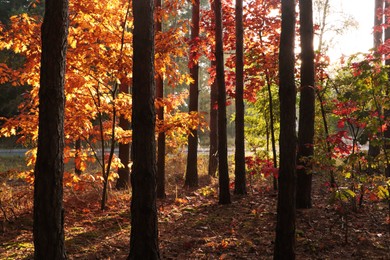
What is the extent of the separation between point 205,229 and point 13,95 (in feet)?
80.7

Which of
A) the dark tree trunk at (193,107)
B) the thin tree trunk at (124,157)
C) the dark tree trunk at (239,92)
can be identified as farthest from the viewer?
the dark tree trunk at (193,107)

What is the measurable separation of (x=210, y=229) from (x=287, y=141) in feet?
10.8

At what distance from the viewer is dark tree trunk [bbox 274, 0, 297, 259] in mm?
4918

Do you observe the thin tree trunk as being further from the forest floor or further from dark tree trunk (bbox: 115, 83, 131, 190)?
the forest floor

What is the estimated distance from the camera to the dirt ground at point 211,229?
6129 millimetres

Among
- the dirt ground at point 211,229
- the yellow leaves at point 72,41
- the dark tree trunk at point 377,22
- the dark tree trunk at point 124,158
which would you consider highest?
the dark tree trunk at point 377,22

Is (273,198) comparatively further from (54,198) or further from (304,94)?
(54,198)

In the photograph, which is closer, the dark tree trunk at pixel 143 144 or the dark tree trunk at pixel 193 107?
the dark tree trunk at pixel 143 144

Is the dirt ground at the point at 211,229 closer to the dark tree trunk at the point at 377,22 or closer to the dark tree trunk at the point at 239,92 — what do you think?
the dark tree trunk at the point at 239,92

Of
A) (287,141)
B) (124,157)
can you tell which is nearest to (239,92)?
(124,157)

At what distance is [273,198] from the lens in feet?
32.9

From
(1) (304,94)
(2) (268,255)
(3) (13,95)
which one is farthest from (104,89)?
(3) (13,95)

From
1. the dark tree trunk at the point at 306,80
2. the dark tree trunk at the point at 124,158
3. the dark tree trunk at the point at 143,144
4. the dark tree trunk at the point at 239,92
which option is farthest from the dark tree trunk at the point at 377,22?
the dark tree trunk at the point at 143,144

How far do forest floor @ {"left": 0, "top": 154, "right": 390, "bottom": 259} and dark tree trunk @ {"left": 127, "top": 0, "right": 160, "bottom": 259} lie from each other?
1302 millimetres
